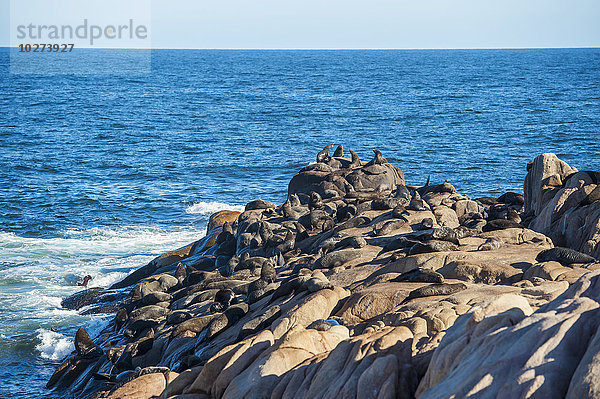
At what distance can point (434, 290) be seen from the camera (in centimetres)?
1313

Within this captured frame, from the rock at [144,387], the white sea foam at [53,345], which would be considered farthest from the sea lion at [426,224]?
the white sea foam at [53,345]

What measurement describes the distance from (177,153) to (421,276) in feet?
145

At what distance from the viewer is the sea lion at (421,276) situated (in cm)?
1409

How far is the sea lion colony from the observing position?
799 centimetres

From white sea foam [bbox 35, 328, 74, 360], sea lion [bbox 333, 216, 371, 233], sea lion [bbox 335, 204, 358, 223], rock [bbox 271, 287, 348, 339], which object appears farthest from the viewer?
sea lion [bbox 335, 204, 358, 223]

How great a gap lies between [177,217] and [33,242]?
744cm

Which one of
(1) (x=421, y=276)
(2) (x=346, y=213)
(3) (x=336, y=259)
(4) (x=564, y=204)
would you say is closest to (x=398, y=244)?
(3) (x=336, y=259)

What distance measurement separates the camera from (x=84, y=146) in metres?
59.4

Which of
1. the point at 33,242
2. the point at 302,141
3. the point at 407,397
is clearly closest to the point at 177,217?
the point at 33,242

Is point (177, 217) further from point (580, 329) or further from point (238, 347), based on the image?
point (580, 329)

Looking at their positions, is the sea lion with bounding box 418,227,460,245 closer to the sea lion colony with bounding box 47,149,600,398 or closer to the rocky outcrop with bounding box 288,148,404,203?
the sea lion colony with bounding box 47,149,600,398

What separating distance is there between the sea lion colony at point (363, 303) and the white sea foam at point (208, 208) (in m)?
9.30

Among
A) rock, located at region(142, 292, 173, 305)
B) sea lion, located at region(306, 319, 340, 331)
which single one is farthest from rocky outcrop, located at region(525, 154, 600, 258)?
rock, located at region(142, 292, 173, 305)

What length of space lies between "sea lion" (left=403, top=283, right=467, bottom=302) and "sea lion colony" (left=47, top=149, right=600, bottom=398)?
3 cm
